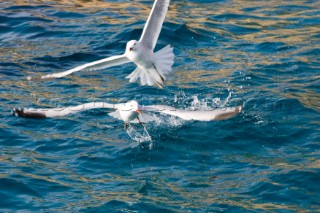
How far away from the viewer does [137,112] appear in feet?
34.0

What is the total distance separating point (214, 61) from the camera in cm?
1437

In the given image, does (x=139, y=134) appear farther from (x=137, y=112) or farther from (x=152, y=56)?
(x=152, y=56)

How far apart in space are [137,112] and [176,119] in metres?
1.31

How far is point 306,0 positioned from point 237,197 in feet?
32.7

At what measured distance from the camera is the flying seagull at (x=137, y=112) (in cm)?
980

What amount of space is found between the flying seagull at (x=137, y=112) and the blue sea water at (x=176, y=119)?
46cm

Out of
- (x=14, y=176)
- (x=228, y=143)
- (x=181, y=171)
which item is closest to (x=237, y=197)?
(x=181, y=171)

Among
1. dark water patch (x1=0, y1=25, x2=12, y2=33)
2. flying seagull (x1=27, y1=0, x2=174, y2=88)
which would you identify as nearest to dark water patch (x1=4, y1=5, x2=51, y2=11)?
dark water patch (x1=0, y1=25, x2=12, y2=33)

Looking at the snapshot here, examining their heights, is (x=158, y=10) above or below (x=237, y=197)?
above

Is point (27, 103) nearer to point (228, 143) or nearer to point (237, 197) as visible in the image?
point (228, 143)

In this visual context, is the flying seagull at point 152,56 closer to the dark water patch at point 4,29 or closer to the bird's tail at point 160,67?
the bird's tail at point 160,67

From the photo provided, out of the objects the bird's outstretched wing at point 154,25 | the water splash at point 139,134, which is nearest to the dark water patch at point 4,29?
the water splash at point 139,134

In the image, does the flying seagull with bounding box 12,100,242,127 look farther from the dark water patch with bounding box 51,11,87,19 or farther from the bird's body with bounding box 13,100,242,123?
the dark water patch with bounding box 51,11,87,19

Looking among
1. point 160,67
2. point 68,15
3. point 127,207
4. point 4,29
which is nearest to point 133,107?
point 160,67
